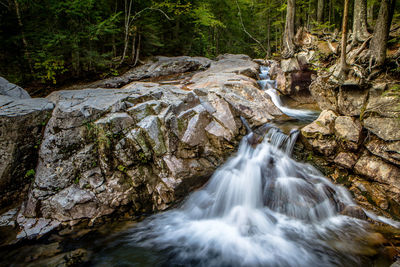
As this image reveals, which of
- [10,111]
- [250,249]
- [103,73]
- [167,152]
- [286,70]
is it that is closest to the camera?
[250,249]

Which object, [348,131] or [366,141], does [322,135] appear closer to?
[348,131]

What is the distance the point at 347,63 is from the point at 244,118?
3.27 metres

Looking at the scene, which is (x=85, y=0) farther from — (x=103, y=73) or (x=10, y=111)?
(x=10, y=111)

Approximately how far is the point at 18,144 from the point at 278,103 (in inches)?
382

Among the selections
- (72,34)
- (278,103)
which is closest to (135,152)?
(278,103)

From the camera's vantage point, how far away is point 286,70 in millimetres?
9758

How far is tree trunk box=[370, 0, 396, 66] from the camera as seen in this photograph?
172 inches

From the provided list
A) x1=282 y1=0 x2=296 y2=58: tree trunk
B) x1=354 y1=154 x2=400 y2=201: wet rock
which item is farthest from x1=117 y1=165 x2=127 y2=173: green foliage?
x1=282 y1=0 x2=296 y2=58: tree trunk

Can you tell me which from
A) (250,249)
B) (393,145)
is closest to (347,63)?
(393,145)

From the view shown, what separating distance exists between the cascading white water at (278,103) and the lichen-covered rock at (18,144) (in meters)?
8.79

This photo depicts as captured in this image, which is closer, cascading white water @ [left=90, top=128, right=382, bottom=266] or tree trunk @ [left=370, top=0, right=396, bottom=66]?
cascading white water @ [left=90, top=128, right=382, bottom=266]

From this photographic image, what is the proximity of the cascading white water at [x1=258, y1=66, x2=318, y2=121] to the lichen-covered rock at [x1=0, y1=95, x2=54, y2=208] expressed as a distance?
879 centimetres

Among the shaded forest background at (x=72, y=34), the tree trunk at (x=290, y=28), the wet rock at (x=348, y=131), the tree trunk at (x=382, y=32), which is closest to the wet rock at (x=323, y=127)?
the wet rock at (x=348, y=131)

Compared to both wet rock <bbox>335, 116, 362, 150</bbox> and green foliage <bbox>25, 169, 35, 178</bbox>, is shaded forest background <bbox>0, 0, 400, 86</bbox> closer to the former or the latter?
wet rock <bbox>335, 116, 362, 150</bbox>
